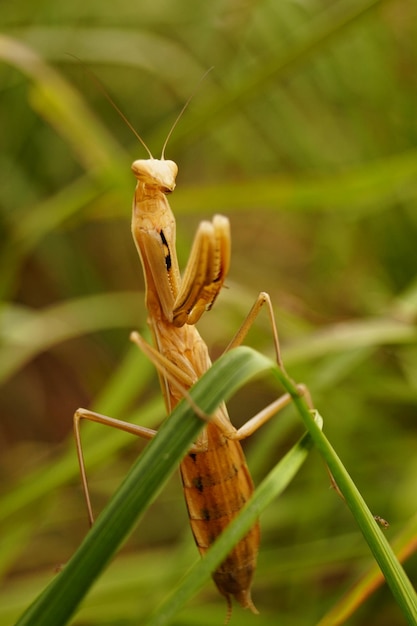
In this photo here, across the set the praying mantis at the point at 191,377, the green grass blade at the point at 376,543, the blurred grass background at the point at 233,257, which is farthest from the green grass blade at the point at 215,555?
the blurred grass background at the point at 233,257

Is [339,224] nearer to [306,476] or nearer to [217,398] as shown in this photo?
[306,476]

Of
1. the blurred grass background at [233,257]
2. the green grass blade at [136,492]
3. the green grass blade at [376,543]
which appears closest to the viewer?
the green grass blade at [136,492]

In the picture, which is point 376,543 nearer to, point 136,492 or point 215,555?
point 215,555

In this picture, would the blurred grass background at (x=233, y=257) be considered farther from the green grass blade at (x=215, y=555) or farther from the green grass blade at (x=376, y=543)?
the green grass blade at (x=215, y=555)

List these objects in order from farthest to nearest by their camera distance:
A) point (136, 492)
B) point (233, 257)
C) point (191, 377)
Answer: point (233, 257)
point (191, 377)
point (136, 492)

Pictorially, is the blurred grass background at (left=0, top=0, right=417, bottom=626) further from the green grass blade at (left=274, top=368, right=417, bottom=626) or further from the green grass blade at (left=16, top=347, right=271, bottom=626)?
the green grass blade at (left=16, top=347, right=271, bottom=626)

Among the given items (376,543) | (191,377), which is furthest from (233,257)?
(376,543)
